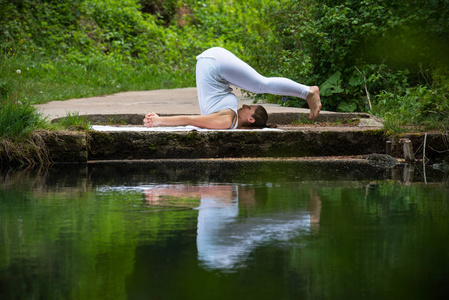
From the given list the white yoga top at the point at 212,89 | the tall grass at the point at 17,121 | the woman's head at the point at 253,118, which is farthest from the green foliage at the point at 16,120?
the woman's head at the point at 253,118

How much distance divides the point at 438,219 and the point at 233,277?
1431 millimetres

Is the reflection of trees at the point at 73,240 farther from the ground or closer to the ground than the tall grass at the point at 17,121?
closer to the ground

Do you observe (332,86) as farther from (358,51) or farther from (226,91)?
(226,91)

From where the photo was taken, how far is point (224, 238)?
114 inches

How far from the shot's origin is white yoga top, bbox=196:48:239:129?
654cm

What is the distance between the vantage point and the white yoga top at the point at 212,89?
21.4 feet

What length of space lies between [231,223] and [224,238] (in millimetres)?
306

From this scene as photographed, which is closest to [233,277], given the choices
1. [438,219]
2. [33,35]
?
[438,219]

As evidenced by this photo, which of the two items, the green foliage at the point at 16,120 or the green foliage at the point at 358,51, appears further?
the green foliage at the point at 358,51

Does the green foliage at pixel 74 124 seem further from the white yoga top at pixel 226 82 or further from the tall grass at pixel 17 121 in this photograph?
the white yoga top at pixel 226 82

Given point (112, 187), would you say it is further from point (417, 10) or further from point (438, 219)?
point (417, 10)

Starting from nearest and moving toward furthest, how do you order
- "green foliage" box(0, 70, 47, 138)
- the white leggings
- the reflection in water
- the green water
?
1. the green water
2. the reflection in water
3. "green foliage" box(0, 70, 47, 138)
4. the white leggings

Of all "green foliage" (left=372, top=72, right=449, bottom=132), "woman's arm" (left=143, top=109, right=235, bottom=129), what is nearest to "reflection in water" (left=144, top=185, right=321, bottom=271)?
"woman's arm" (left=143, top=109, right=235, bottom=129)

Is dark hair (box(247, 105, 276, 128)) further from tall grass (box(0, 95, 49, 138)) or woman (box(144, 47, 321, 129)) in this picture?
tall grass (box(0, 95, 49, 138))
